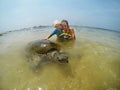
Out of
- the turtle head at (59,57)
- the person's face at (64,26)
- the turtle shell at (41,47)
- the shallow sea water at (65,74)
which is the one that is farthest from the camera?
the person's face at (64,26)

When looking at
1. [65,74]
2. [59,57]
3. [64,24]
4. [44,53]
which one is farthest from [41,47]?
[64,24]

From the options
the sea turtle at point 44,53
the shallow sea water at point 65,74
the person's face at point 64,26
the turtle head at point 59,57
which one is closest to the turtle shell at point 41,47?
the sea turtle at point 44,53

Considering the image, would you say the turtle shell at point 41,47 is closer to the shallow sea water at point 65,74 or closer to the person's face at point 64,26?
the shallow sea water at point 65,74

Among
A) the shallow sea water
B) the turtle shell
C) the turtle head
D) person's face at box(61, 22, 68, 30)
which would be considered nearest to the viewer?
the shallow sea water

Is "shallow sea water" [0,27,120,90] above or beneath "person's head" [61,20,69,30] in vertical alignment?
beneath

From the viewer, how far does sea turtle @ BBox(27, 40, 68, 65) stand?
5.32m

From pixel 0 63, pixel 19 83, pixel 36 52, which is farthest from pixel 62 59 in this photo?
pixel 0 63

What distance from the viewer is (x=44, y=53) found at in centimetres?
582

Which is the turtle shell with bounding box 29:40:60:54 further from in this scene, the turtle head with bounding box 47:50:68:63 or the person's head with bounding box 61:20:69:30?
the person's head with bounding box 61:20:69:30

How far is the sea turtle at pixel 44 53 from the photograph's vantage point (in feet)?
17.5

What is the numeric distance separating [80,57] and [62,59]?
0.87 m

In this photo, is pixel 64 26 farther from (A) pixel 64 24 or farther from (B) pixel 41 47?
(B) pixel 41 47

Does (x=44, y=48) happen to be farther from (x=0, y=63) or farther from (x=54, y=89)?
(x=54, y=89)

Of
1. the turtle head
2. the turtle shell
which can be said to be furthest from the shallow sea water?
the turtle shell
